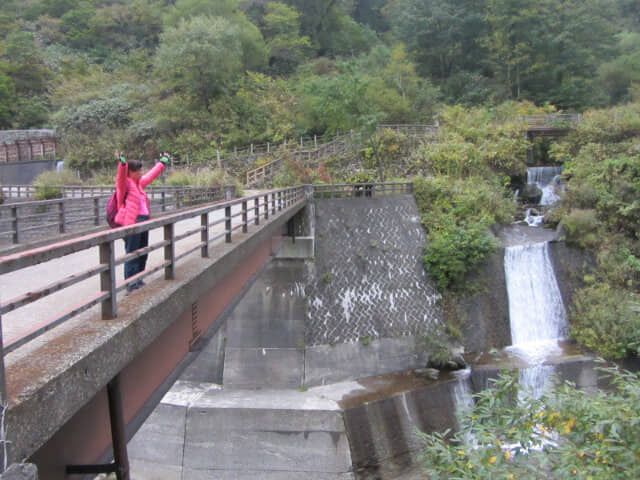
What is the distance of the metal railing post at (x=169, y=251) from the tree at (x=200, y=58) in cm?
2972

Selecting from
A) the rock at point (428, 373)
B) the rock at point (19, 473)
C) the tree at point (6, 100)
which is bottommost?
the rock at point (428, 373)

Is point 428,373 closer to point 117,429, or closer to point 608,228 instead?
point 608,228

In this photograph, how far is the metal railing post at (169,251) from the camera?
4836 mm

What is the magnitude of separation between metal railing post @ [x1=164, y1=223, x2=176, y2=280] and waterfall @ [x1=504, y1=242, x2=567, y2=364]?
14.7 m

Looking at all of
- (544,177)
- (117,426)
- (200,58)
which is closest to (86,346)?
(117,426)

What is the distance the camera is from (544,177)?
25719 mm

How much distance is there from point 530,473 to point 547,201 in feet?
73.5

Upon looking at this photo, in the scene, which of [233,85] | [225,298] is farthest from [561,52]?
[225,298]

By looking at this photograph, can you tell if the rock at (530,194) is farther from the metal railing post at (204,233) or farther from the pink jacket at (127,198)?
the pink jacket at (127,198)

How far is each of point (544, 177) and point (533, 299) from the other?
35.1 feet

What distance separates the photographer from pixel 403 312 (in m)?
16.6

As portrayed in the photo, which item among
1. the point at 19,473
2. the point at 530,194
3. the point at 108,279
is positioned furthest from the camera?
the point at 530,194

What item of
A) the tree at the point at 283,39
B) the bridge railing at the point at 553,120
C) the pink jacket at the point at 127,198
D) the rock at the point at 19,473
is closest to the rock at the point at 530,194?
the bridge railing at the point at 553,120

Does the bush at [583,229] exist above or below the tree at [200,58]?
below
